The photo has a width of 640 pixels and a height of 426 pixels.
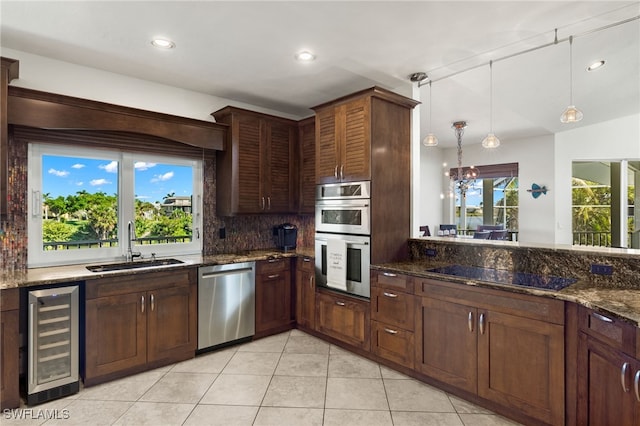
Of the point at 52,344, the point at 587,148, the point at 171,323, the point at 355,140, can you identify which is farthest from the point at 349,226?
the point at 587,148

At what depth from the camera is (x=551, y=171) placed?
646cm

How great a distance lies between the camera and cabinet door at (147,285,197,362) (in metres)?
2.91

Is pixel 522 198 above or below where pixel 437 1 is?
→ below

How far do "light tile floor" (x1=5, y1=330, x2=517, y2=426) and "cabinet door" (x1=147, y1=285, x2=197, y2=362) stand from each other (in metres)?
0.13

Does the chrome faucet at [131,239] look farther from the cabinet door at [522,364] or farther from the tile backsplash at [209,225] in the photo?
the cabinet door at [522,364]

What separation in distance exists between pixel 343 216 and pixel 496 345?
1657 mm

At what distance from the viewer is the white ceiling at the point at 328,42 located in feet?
7.25

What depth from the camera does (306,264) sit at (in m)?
3.81

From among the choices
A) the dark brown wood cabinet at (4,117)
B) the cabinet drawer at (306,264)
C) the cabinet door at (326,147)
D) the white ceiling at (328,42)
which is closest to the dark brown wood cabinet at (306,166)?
the white ceiling at (328,42)

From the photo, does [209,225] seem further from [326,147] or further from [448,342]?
[448,342]

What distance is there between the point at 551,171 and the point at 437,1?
5688 mm

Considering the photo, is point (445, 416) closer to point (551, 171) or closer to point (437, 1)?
point (437, 1)

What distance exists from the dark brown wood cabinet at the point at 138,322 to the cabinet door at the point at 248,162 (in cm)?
99

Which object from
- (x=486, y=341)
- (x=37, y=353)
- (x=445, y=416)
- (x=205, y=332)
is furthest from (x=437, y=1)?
(x=37, y=353)
